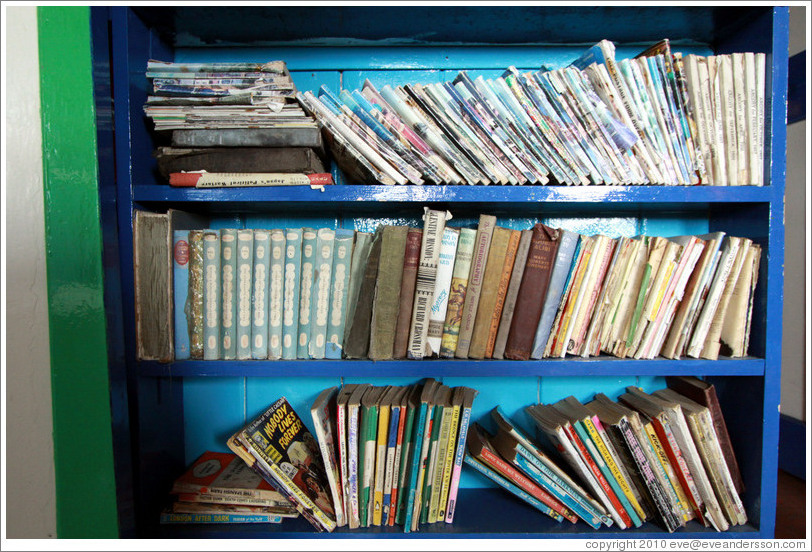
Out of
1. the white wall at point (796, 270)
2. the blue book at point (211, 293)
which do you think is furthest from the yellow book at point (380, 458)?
the white wall at point (796, 270)

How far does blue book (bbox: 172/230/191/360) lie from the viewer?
99 cm

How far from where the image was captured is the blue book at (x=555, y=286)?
0.97m

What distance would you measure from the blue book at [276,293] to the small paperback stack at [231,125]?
14 cm

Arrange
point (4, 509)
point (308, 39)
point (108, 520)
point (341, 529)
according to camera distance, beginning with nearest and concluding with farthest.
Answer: point (4, 509) < point (108, 520) < point (341, 529) < point (308, 39)

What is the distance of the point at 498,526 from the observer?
41.8 inches

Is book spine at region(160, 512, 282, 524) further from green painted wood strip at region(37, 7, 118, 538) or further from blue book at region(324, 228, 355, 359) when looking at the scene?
blue book at region(324, 228, 355, 359)

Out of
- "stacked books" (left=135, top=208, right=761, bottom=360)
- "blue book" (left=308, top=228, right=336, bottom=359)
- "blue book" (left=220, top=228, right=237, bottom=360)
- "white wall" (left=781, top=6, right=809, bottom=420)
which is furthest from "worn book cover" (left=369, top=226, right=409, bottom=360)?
"white wall" (left=781, top=6, right=809, bottom=420)

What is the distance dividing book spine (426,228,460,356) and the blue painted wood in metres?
0.05

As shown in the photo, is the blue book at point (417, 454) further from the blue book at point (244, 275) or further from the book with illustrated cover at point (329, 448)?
the blue book at point (244, 275)

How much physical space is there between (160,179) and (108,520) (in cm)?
83

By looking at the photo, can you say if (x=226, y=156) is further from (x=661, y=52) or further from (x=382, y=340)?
(x=661, y=52)

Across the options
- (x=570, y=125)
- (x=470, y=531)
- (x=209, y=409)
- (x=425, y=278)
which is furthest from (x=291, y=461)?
(x=570, y=125)

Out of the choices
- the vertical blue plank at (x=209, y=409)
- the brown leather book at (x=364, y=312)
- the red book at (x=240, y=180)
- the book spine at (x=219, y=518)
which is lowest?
the book spine at (x=219, y=518)

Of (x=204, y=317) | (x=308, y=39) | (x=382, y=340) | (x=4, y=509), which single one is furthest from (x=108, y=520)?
(x=308, y=39)
